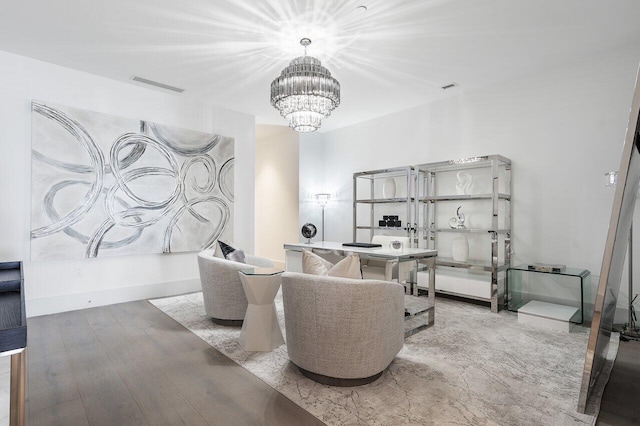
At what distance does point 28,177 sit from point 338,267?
3659 millimetres

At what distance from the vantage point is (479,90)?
4.66m

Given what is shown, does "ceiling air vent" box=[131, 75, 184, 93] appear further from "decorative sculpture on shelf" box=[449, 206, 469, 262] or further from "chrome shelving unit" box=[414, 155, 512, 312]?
"decorative sculpture on shelf" box=[449, 206, 469, 262]

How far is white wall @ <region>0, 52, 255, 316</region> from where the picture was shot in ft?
12.1

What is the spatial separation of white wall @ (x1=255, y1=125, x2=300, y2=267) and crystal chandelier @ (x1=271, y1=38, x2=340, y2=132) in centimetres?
347

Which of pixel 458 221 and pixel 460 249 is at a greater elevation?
pixel 458 221

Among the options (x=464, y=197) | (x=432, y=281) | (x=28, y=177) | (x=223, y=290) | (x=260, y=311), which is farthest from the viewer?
(x=464, y=197)

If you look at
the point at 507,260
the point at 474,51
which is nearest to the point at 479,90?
the point at 474,51

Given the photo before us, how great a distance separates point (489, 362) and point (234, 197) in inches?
162

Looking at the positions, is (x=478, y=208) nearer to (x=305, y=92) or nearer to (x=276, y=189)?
(x=305, y=92)

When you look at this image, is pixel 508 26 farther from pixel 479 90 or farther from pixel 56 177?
pixel 56 177

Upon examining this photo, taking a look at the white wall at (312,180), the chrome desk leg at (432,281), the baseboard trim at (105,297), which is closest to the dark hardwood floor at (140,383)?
the baseboard trim at (105,297)

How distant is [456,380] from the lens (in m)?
2.36

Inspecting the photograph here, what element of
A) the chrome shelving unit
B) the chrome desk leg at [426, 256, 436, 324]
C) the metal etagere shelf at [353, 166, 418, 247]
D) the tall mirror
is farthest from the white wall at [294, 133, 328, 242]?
the tall mirror

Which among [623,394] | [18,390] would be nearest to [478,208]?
[623,394]
